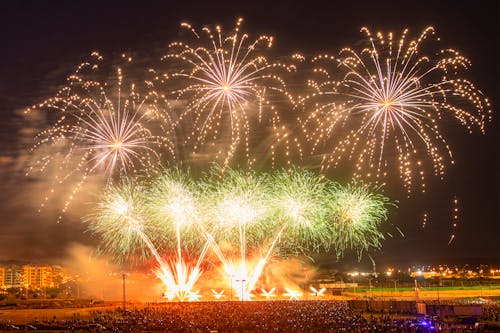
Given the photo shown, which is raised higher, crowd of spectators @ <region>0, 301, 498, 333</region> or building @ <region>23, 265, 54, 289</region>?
building @ <region>23, 265, 54, 289</region>

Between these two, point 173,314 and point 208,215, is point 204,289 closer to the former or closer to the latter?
point 208,215

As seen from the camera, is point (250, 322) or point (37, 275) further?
point (37, 275)

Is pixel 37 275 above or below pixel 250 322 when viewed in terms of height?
above

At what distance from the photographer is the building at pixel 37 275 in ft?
569

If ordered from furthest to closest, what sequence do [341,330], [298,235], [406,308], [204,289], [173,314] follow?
[204,289], [298,235], [406,308], [173,314], [341,330]

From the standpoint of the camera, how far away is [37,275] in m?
187

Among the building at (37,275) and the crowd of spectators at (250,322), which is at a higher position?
the building at (37,275)

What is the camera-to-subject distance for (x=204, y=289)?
60344 millimetres

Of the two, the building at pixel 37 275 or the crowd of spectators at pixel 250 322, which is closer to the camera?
the crowd of spectators at pixel 250 322

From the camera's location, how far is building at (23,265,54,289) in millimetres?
173375

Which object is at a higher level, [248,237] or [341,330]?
[248,237]

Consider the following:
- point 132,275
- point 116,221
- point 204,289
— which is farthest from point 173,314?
point 132,275

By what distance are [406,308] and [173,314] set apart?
15.1 metres

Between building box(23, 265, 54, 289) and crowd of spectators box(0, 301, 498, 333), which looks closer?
crowd of spectators box(0, 301, 498, 333)
